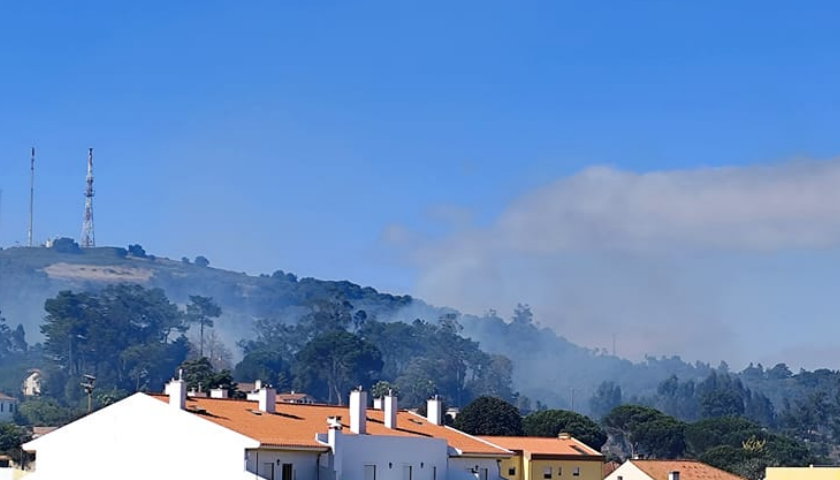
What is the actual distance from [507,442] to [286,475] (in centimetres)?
3218

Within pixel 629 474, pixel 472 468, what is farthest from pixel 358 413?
pixel 629 474

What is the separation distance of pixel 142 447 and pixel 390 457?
9602mm

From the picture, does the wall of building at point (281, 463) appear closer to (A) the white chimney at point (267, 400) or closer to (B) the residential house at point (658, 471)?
(A) the white chimney at point (267, 400)

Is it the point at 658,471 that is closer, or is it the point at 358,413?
the point at 358,413

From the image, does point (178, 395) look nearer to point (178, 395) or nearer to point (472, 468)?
point (178, 395)

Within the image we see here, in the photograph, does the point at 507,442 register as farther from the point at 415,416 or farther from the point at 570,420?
the point at 570,420

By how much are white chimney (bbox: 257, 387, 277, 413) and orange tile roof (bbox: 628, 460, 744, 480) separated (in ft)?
126

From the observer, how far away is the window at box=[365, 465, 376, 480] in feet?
201

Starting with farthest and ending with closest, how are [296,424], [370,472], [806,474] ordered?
[806,474], [296,424], [370,472]

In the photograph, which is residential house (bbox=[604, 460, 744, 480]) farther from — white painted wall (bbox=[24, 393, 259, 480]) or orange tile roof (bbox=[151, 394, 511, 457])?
white painted wall (bbox=[24, 393, 259, 480])

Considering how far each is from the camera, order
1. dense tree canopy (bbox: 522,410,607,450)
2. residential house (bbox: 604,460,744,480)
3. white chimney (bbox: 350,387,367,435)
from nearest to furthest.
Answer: white chimney (bbox: 350,387,367,435)
residential house (bbox: 604,460,744,480)
dense tree canopy (bbox: 522,410,607,450)

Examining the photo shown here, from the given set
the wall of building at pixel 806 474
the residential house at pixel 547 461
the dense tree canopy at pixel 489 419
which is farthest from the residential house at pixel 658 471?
the dense tree canopy at pixel 489 419

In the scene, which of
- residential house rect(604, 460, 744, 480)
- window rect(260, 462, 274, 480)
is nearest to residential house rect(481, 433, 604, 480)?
residential house rect(604, 460, 744, 480)

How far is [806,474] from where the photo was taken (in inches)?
2830
